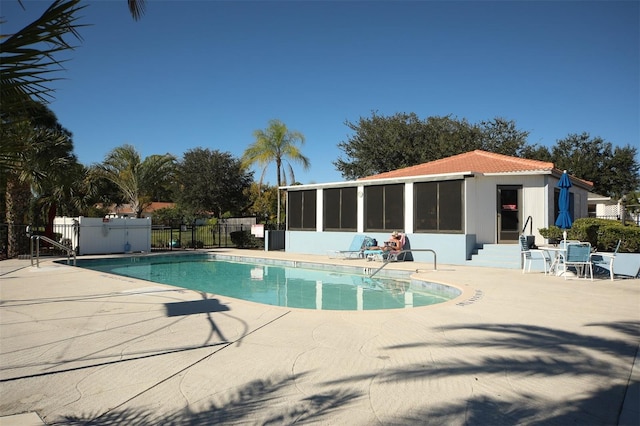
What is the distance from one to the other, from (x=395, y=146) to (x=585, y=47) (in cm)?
1566

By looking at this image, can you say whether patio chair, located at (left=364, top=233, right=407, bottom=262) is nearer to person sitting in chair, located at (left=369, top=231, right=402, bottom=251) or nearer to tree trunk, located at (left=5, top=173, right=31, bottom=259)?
person sitting in chair, located at (left=369, top=231, right=402, bottom=251)

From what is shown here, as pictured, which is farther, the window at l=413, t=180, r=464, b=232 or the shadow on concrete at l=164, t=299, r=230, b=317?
the window at l=413, t=180, r=464, b=232

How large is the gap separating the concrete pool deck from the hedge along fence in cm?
474

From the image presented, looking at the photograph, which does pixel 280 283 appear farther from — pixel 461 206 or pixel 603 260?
pixel 603 260

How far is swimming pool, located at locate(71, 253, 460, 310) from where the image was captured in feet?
31.8

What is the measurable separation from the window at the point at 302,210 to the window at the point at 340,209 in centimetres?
77

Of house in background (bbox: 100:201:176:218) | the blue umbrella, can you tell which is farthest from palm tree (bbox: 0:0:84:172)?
house in background (bbox: 100:201:176:218)

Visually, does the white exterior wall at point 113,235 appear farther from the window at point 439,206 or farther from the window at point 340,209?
the window at point 439,206

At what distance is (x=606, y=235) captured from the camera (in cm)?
1163

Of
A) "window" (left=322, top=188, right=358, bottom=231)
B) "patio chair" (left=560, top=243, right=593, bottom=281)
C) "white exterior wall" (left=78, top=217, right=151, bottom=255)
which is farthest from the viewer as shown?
"window" (left=322, top=188, right=358, bottom=231)

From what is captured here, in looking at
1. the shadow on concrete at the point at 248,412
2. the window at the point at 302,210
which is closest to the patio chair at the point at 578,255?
the shadow on concrete at the point at 248,412

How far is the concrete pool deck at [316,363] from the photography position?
10.7ft

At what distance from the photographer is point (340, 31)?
16375 mm

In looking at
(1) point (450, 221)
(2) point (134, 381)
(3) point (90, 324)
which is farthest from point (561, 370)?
(1) point (450, 221)
